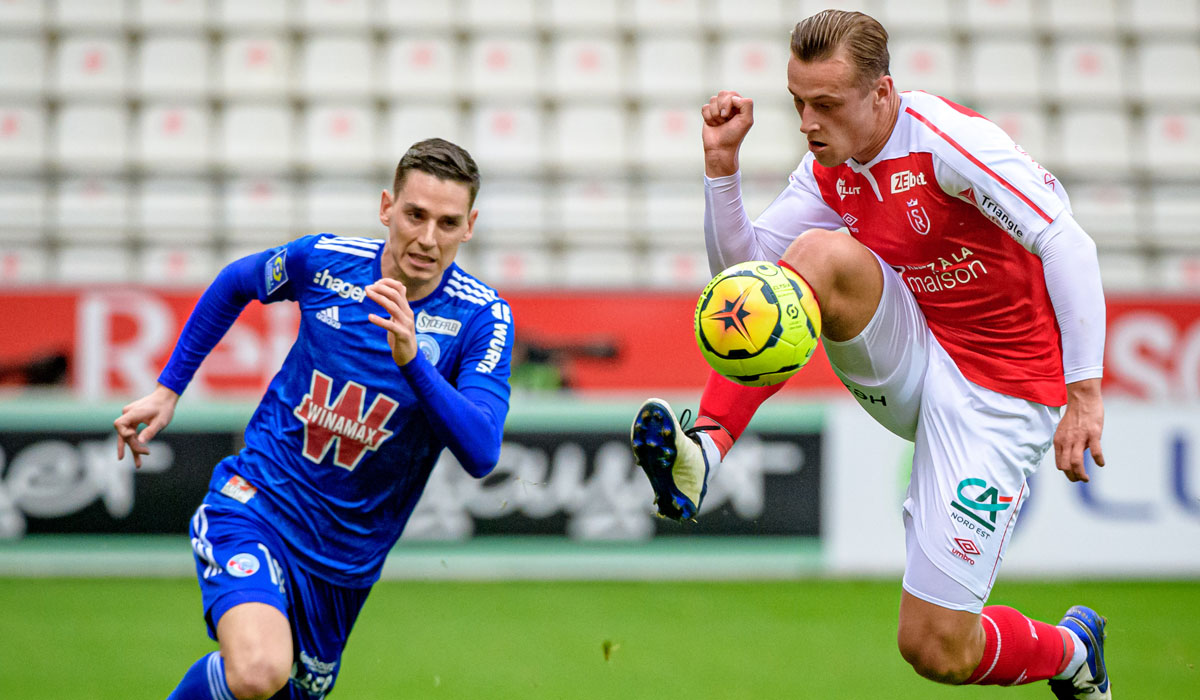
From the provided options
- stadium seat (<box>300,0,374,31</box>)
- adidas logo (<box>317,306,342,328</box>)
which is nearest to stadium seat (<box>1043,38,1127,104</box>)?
stadium seat (<box>300,0,374,31</box>)

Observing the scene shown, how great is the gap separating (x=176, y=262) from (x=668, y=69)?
4.77 meters

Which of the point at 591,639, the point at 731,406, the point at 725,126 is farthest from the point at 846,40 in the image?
the point at 591,639

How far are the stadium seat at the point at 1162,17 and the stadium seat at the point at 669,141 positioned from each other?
4438 millimetres

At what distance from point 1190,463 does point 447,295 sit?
20.2 ft

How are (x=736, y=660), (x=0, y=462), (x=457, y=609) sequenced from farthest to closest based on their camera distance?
(x=0, y=462), (x=457, y=609), (x=736, y=660)

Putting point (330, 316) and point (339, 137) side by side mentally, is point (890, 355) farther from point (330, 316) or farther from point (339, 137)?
point (339, 137)

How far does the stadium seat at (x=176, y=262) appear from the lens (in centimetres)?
1050

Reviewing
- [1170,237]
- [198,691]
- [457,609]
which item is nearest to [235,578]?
[198,691]

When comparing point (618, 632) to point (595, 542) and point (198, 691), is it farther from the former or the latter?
point (198, 691)

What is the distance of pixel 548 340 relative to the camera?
30.5 ft

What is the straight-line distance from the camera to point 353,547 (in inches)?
147

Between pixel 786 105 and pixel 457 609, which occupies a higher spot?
pixel 786 105

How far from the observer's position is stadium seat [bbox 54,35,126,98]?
11.2m

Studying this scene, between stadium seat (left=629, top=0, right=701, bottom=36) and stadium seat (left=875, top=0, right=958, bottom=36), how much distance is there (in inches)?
70.1
